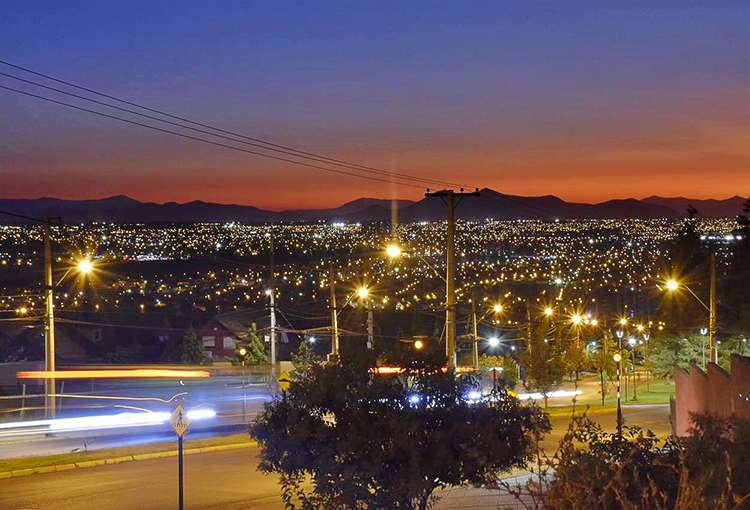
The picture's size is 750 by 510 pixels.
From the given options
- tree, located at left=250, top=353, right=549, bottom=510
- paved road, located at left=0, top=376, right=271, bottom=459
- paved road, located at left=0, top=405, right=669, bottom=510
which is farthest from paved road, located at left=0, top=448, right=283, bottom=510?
tree, located at left=250, top=353, right=549, bottom=510

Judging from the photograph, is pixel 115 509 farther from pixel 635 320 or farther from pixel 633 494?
pixel 635 320

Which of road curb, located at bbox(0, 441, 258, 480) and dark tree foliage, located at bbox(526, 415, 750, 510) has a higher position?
dark tree foliage, located at bbox(526, 415, 750, 510)

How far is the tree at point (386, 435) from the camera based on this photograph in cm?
1078

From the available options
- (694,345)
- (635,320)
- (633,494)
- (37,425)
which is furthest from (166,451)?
(635,320)

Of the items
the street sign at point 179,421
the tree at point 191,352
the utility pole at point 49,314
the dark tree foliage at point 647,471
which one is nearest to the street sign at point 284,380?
the utility pole at point 49,314

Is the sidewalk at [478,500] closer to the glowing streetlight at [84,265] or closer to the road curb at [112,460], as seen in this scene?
the road curb at [112,460]

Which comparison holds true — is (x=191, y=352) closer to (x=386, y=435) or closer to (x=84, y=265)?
(x=84, y=265)

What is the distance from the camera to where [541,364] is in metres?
44.1

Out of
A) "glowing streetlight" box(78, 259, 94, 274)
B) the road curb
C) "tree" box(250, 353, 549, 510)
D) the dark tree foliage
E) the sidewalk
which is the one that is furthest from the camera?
"glowing streetlight" box(78, 259, 94, 274)

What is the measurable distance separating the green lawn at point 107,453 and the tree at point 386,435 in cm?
1321

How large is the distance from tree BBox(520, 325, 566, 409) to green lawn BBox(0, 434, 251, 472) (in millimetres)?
18822

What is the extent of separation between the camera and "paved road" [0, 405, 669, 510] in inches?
706

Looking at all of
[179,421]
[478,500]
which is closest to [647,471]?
[478,500]

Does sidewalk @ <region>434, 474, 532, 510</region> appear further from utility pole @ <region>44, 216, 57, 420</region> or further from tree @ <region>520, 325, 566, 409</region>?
tree @ <region>520, 325, 566, 409</region>
